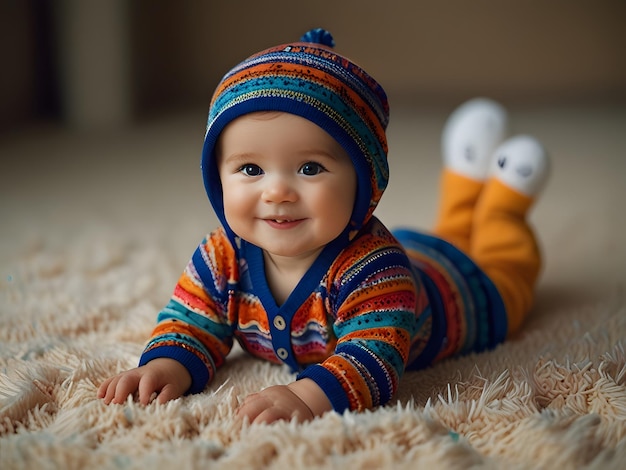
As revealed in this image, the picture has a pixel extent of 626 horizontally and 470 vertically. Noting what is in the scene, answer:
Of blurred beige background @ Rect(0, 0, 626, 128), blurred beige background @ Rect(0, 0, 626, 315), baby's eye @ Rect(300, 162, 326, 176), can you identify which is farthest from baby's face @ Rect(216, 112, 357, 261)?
blurred beige background @ Rect(0, 0, 626, 128)

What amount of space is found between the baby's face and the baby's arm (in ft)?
0.54

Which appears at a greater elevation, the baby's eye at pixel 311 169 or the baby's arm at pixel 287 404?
the baby's eye at pixel 311 169

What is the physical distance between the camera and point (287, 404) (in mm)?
780

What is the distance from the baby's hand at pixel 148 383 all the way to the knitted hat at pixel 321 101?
23 cm

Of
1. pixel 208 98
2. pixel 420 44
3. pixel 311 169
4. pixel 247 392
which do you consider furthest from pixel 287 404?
pixel 420 44

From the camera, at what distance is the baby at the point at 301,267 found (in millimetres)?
833

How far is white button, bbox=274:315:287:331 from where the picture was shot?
0.93m

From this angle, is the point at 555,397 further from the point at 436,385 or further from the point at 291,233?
the point at 291,233

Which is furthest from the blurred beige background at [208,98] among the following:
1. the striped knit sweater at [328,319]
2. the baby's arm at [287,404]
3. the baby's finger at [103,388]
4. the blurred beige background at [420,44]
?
the baby's arm at [287,404]

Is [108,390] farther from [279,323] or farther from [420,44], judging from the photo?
[420,44]

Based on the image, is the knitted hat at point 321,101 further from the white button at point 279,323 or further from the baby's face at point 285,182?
the white button at point 279,323

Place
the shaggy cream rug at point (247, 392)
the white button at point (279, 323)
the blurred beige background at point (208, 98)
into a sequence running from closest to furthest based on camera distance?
the shaggy cream rug at point (247, 392), the white button at point (279, 323), the blurred beige background at point (208, 98)

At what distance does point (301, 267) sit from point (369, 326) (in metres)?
0.12

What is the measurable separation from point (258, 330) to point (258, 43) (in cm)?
298
